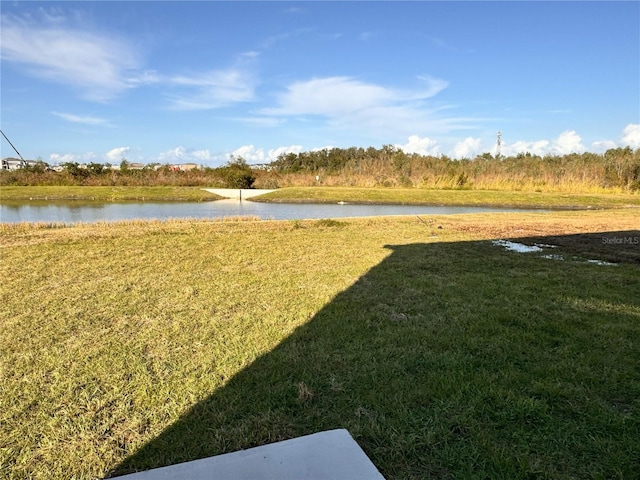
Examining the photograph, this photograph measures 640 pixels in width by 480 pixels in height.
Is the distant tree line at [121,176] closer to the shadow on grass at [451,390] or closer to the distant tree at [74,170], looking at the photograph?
the distant tree at [74,170]

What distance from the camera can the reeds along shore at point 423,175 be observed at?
23.8 meters

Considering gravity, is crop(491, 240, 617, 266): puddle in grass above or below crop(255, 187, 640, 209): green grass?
below

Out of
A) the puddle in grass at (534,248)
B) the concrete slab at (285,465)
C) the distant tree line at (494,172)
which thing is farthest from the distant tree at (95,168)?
the concrete slab at (285,465)

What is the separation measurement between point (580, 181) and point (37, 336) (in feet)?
92.1

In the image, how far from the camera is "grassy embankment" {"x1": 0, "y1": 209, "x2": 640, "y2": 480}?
1.64m

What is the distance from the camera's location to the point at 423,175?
1086 inches

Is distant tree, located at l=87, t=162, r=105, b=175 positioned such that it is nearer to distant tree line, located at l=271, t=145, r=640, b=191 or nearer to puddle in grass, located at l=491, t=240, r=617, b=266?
distant tree line, located at l=271, t=145, r=640, b=191

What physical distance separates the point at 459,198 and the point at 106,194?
66.9 ft

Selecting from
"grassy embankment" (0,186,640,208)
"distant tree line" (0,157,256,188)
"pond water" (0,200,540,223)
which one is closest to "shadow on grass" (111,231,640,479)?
"pond water" (0,200,540,223)

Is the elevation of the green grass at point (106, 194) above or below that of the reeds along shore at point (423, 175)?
below

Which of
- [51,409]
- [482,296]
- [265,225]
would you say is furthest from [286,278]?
[265,225]

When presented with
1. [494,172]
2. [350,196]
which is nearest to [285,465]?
[350,196]

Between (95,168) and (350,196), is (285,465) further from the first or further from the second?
(95,168)

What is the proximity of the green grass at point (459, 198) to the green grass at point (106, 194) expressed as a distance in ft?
14.9
